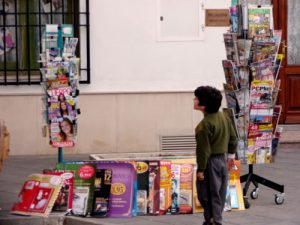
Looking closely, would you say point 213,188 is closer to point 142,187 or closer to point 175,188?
point 175,188

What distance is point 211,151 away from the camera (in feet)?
29.2

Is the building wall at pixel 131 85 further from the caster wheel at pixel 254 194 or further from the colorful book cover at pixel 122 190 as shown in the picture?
the colorful book cover at pixel 122 190

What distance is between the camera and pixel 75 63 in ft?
35.4

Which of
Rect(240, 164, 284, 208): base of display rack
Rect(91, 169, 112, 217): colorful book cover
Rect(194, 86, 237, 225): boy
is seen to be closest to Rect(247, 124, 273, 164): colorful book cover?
Rect(240, 164, 284, 208): base of display rack

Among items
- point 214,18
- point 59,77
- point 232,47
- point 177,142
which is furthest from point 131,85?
point 232,47

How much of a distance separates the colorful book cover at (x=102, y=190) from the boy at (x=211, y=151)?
148cm

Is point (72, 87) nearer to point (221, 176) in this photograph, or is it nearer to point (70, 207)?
point (70, 207)

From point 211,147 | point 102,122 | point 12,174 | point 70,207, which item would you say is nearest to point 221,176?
point 211,147

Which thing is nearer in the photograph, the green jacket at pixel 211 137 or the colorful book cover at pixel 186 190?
the green jacket at pixel 211 137

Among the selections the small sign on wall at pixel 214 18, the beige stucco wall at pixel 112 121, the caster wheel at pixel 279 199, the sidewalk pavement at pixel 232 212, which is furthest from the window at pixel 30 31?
the caster wheel at pixel 279 199

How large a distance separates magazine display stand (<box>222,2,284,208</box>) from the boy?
1.55 metres

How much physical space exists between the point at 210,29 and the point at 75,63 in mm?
4686

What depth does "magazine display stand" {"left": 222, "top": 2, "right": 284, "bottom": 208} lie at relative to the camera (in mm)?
10562

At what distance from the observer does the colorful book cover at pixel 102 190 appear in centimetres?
1017
